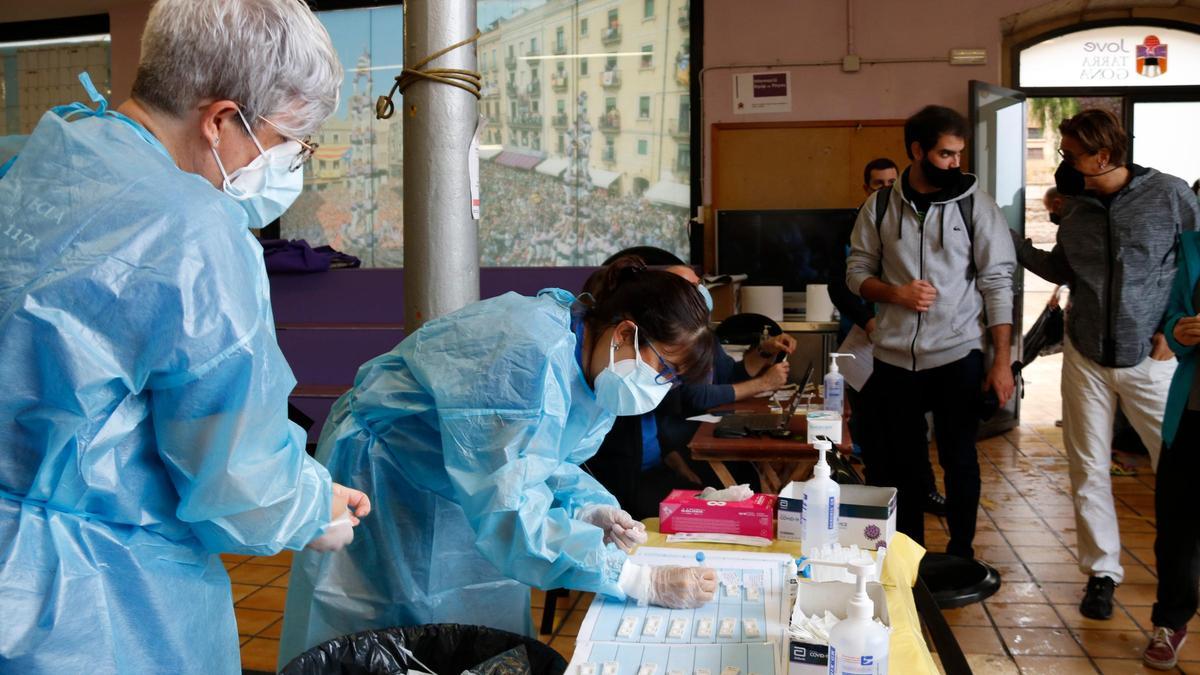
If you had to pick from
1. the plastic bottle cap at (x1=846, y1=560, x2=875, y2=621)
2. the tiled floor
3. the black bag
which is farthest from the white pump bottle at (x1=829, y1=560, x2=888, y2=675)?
the black bag

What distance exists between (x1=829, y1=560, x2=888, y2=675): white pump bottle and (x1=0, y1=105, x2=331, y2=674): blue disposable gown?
69 cm

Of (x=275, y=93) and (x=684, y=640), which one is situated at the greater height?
(x=275, y=93)

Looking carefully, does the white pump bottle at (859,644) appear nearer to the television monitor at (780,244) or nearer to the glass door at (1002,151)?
the television monitor at (780,244)

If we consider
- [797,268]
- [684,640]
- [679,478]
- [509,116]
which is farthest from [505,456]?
[509,116]

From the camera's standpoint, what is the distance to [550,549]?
60.0 inches

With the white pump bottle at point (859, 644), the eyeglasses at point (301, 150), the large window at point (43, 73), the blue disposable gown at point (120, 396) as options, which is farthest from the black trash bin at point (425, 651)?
the large window at point (43, 73)

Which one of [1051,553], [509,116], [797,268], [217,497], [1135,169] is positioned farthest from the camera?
[509,116]

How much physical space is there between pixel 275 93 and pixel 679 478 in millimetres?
2366

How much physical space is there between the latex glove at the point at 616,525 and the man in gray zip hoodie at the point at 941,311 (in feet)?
6.16

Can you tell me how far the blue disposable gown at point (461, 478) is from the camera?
5.02 ft

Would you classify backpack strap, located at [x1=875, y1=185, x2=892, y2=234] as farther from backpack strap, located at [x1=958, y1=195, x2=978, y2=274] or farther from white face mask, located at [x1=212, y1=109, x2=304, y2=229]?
white face mask, located at [x1=212, y1=109, x2=304, y2=229]

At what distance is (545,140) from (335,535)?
546 centimetres

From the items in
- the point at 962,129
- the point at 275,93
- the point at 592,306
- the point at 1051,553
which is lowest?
the point at 1051,553

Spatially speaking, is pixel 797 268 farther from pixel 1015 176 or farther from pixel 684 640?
pixel 684 640
